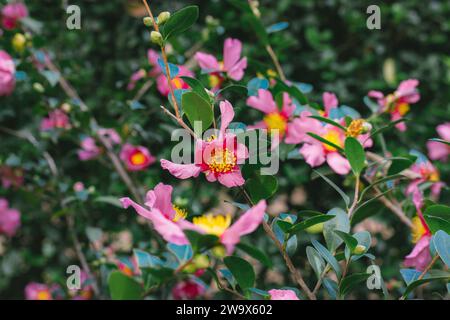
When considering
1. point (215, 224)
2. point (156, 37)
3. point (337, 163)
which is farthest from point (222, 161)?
point (337, 163)

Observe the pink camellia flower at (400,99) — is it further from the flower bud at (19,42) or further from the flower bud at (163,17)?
the flower bud at (19,42)

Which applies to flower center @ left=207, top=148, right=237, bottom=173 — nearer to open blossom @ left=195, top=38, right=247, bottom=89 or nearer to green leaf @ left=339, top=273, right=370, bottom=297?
green leaf @ left=339, top=273, right=370, bottom=297

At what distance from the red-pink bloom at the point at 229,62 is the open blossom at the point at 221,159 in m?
0.36

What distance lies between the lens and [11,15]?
1516 millimetres

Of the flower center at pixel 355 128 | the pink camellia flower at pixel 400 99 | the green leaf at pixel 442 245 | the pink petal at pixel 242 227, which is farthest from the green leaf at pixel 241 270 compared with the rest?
the pink camellia flower at pixel 400 99

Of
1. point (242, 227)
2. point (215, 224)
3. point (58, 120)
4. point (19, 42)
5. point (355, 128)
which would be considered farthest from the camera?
point (58, 120)

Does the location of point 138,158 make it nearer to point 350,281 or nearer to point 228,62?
point 228,62

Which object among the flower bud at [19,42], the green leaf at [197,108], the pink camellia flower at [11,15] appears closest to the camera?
the green leaf at [197,108]

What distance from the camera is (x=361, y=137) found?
1042 millimetres

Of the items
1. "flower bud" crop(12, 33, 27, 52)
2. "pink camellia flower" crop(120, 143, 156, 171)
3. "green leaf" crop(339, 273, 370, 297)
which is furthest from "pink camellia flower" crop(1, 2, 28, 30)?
"green leaf" crop(339, 273, 370, 297)

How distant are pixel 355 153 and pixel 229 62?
37 cm

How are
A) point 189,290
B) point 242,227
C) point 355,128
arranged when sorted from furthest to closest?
1. point 189,290
2. point 355,128
3. point 242,227

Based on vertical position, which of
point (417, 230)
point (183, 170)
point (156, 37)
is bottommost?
point (417, 230)

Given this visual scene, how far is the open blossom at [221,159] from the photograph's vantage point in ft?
2.56
